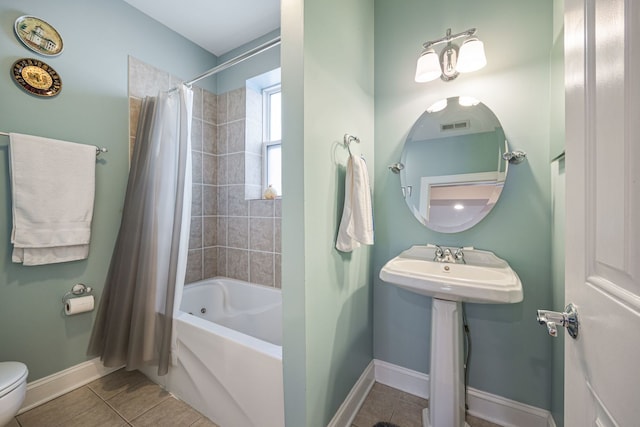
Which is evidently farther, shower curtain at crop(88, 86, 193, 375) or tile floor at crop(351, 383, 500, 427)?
shower curtain at crop(88, 86, 193, 375)

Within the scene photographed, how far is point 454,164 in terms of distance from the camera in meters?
1.48

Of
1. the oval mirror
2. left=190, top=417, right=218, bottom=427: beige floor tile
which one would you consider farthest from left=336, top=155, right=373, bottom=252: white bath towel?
left=190, top=417, right=218, bottom=427: beige floor tile

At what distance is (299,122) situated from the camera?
1.03 m

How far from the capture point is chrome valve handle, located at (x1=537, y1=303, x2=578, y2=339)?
1.77 feet

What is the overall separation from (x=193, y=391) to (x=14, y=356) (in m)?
1.06

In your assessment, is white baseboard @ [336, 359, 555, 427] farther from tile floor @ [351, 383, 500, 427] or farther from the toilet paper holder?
the toilet paper holder

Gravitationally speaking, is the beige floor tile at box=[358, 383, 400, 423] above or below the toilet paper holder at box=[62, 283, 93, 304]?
below

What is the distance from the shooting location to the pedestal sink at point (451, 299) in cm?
103

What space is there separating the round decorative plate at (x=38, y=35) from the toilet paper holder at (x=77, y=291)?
1475 millimetres

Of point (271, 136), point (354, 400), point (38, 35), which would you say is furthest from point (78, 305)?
point (271, 136)

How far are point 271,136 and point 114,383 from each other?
2.31 meters

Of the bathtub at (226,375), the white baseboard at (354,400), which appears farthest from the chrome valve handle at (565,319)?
the white baseboard at (354,400)

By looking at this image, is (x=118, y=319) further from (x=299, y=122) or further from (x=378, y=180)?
(x=378, y=180)

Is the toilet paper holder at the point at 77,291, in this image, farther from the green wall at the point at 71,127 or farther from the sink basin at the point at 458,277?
the sink basin at the point at 458,277
